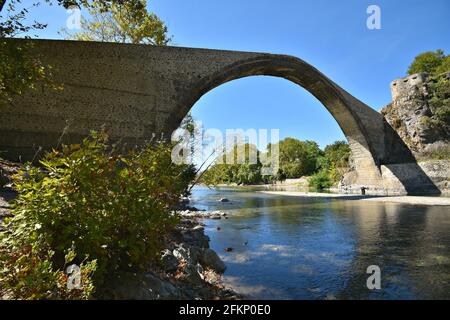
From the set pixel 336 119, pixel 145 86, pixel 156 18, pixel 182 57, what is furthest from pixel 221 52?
pixel 336 119

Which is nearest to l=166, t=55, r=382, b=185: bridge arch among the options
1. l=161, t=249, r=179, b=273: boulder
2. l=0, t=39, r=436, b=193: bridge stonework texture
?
l=0, t=39, r=436, b=193: bridge stonework texture

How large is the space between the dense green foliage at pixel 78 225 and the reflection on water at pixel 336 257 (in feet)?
8.06

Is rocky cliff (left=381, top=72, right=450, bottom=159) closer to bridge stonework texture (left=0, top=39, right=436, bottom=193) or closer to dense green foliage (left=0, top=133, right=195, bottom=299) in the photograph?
bridge stonework texture (left=0, top=39, right=436, bottom=193)

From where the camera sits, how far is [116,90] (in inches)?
690

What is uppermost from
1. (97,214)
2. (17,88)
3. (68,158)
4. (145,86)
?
(145,86)

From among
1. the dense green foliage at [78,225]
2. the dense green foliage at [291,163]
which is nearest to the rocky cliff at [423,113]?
the dense green foliage at [291,163]

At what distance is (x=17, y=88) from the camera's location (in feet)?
27.8

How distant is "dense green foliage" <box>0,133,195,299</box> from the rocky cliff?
3264cm

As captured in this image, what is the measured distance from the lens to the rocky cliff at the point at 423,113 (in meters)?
29.0

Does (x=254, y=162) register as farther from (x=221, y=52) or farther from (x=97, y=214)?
(x=97, y=214)

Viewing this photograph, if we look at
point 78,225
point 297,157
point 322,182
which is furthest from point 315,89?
point 297,157

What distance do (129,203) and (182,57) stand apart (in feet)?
59.8

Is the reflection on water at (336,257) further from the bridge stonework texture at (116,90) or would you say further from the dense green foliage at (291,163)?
the dense green foliage at (291,163)

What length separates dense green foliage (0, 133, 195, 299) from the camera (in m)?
2.80
